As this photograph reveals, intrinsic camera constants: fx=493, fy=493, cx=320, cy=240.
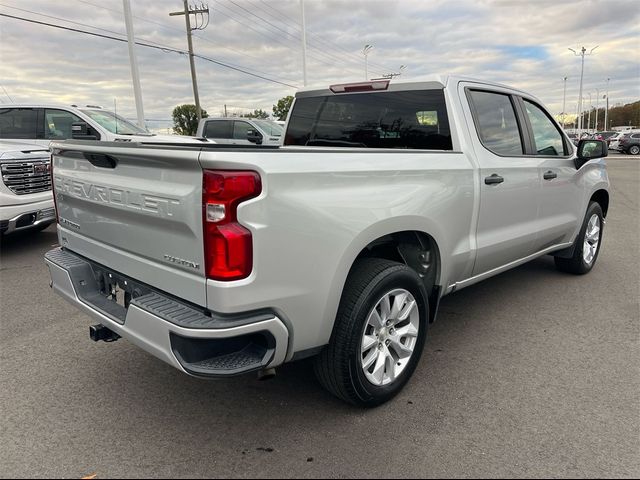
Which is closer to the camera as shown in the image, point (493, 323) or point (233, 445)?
point (233, 445)

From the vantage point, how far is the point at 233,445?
2537mm

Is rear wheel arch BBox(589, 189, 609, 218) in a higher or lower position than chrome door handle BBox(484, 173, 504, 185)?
lower

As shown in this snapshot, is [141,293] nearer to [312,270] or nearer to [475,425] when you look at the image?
Answer: [312,270]

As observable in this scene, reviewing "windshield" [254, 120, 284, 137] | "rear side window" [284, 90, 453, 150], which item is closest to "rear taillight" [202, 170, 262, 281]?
"rear side window" [284, 90, 453, 150]

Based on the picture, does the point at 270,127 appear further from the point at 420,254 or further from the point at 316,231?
the point at 316,231

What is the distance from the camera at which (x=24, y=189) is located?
20.9 ft

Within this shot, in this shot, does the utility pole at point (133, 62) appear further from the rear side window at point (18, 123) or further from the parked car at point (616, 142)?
the parked car at point (616, 142)

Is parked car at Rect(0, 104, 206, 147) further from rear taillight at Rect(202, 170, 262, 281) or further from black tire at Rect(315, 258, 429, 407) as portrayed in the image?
rear taillight at Rect(202, 170, 262, 281)

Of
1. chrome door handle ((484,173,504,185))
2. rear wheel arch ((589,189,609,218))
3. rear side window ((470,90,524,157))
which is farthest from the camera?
rear wheel arch ((589,189,609,218))

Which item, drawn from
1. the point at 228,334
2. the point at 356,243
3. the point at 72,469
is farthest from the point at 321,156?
the point at 72,469

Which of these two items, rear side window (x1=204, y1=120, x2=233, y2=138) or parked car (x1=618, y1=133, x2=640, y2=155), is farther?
parked car (x1=618, y1=133, x2=640, y2=155)

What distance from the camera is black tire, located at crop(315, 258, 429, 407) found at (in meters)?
2.56

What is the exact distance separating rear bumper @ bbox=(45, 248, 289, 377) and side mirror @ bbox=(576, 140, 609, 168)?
383 cm

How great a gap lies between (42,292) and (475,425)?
4294 mm
